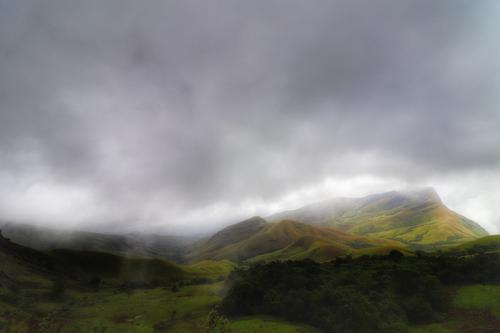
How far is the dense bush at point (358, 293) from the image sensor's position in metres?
52.8

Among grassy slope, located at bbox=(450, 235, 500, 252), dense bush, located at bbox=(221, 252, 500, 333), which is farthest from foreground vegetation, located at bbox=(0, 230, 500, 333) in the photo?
grassy slope, located at bbox=(450, 235, 500, 252)

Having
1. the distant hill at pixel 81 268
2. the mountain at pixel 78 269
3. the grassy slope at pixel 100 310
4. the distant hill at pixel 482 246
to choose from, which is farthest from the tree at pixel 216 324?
the distant hill at pixel 482 246

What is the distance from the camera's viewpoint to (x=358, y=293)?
188 feet

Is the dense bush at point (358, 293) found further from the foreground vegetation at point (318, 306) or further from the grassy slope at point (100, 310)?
the grassy slope at point (100, 310)

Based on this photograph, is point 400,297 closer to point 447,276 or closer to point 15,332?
point 447,276

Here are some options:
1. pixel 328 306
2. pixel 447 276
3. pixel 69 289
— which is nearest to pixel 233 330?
pixel 328 306

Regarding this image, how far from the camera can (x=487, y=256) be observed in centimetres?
7150

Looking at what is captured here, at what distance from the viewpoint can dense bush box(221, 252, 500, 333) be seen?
52.8 meters

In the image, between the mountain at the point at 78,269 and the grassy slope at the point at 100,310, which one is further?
the mountain at the point at 78,269

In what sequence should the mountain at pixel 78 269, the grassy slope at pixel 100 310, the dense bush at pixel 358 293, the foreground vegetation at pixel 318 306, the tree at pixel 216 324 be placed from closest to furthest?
the dense bush at pixel 358 293
the foreground vegetation at pixel 318 306
the tree at pixel 216 324
the grassy slope at pixel 100 310
the mountain at pixel 78 269

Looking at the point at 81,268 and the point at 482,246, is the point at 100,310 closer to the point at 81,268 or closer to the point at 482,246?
the point at 81,268

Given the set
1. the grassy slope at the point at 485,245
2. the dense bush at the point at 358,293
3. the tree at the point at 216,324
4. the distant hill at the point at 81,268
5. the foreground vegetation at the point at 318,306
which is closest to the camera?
the dense bush at the point at 358,293

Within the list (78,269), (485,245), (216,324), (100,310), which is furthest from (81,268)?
(485,245)

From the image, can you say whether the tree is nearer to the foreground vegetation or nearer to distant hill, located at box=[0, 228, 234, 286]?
the foreground vegetation
